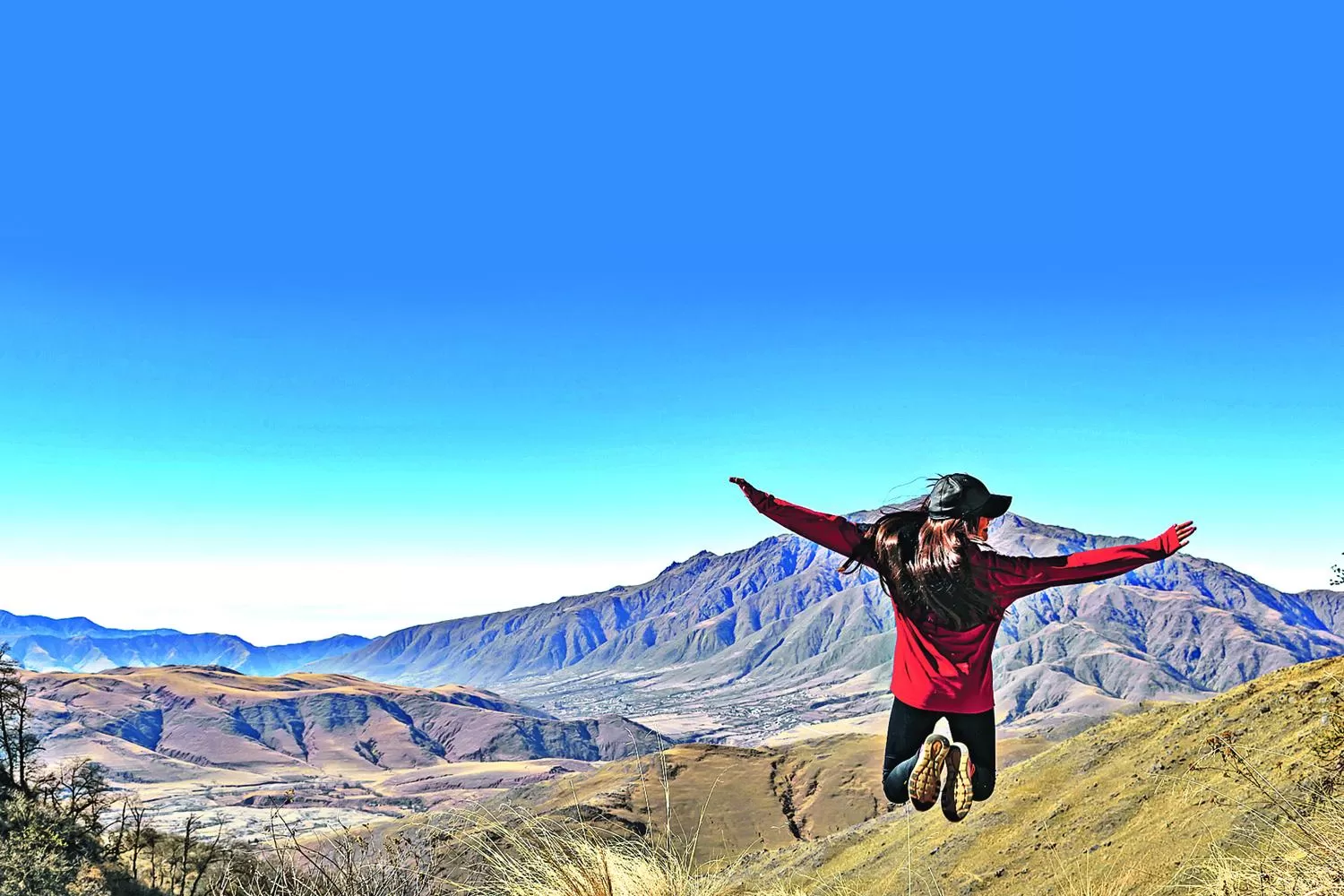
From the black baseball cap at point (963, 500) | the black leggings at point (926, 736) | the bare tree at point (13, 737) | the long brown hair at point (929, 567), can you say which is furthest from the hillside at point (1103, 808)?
the bare tree at point (13, 737)

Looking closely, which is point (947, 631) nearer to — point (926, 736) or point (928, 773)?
point (926, 736)

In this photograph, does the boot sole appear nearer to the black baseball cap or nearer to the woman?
the woman

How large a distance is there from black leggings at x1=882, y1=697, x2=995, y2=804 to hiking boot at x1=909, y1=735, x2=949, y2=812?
0.34ft

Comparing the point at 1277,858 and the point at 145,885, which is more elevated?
the point at 1277,858

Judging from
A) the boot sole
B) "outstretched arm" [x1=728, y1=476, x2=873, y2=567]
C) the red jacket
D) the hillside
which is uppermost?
"outstretched arm" [x1=728, y1=476, x2=873, y2=567]

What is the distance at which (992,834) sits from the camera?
3139 cm

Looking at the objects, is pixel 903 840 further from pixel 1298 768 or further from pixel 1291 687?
pixel 1298 768

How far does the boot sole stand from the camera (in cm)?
438

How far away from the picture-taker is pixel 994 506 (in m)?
4.50

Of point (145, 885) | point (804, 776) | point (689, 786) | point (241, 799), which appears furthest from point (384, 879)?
point (241, 799)

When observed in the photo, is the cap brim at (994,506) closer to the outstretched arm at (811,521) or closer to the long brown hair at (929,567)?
the long brown hair at (929,567)

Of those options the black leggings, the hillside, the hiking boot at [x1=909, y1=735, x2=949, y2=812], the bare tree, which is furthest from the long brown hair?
the bare tree

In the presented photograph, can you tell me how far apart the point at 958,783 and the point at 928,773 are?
175mm

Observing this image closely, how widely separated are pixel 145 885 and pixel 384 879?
31629 mm
